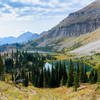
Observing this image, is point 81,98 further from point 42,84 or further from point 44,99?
point 42,84

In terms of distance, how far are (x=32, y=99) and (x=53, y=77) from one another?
5469 centimetres

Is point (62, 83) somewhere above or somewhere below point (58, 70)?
below

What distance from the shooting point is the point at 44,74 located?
8156 cm

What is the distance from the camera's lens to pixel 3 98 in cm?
2525

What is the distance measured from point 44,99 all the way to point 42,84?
53367 millimetres

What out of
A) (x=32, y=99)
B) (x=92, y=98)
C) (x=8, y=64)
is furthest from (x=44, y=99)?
(x=8, y=64)

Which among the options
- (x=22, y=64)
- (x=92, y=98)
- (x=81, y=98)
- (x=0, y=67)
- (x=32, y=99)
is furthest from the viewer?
(x=22, y=64)

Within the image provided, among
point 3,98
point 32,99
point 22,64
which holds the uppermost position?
point 3,98

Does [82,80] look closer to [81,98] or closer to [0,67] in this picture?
[81,98]

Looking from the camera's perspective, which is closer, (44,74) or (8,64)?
(44,74)

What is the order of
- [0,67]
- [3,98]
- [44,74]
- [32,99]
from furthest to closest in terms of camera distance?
1. [44,74]
2. [0,67]
3. [32,99]
4. [3,98]

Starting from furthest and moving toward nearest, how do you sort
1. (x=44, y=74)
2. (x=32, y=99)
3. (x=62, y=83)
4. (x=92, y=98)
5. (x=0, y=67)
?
(x=44, y=74) < (x=62, y=83) < (x=0, y=67) < (x=92, y=98) < (x=32, y=99)

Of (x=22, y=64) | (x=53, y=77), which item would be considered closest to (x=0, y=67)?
(x=53, y=77)

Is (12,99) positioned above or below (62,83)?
above
